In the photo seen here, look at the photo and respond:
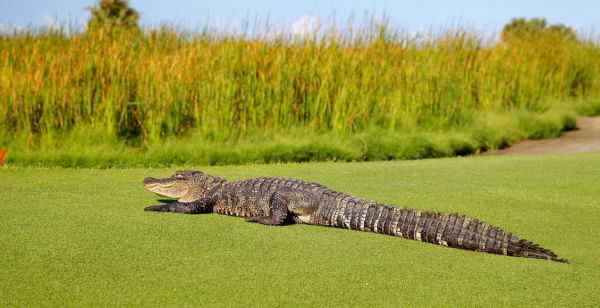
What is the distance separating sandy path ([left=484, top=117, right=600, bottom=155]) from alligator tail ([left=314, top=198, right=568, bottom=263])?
7.18 metres

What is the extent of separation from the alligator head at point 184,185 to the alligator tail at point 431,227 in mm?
1091

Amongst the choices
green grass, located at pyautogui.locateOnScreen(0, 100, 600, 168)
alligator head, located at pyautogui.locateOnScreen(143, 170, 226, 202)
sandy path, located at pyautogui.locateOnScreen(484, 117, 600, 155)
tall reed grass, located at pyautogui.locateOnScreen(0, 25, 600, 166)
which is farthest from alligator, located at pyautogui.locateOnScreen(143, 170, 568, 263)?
sandy path, located at pyautogui.locateOnScreen(484, 117, 600, 155)

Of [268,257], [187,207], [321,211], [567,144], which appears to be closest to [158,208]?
[187,207]

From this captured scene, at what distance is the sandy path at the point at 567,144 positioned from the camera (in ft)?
36.7

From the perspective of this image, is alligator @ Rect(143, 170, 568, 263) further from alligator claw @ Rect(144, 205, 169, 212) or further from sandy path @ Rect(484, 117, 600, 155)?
sandy path @ Rect(484, 117, 600, 155)

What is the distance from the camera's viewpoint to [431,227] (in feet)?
13.7

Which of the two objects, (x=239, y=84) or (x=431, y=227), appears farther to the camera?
(x=239, y=84)

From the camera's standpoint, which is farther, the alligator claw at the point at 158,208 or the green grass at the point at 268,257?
the alligator claw at the point at 158,208

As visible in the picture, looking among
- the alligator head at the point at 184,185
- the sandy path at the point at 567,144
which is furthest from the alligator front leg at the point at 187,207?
the sandy path at the point at 567,144

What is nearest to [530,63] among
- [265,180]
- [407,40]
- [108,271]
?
[407,40]

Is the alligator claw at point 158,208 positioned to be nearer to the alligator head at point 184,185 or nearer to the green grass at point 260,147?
the alligator head at point 184,185

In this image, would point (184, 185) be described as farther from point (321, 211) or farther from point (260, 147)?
point (260, 147)

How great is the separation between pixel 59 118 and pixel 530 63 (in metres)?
10.2

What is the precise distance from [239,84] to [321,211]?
18.9 feet
